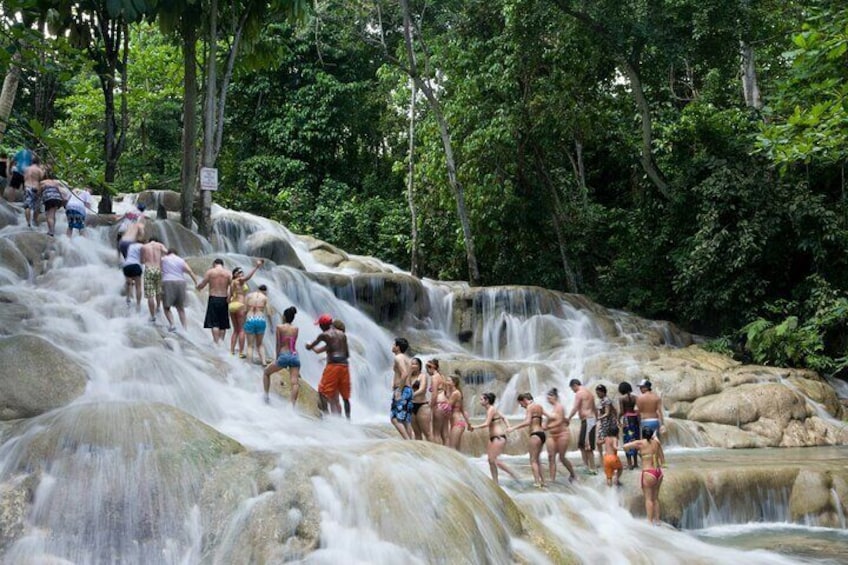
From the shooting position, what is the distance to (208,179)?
62.0 ft

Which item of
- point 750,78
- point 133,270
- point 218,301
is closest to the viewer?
point 218,301

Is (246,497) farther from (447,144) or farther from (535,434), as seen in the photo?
(447,144)

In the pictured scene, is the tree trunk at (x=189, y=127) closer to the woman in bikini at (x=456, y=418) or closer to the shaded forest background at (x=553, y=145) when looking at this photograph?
the shaded forest background at (x=553, y=145)

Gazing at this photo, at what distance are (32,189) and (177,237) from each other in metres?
2.99

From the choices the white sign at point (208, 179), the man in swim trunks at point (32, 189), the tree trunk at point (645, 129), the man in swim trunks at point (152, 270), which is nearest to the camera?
the man in swim trunks at point (152, 270)

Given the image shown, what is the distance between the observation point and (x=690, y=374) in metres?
17.1

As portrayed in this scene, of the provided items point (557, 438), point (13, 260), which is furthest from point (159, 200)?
point (557, 438)

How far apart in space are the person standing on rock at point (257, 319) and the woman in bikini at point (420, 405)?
3.14m

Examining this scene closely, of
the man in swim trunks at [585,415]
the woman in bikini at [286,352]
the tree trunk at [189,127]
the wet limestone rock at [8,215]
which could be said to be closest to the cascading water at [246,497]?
the woman in bikini at [286,352]

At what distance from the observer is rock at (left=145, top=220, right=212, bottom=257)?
18.3 m

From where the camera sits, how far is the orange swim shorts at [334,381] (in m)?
12.0

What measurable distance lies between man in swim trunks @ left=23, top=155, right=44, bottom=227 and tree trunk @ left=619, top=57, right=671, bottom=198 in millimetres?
14116

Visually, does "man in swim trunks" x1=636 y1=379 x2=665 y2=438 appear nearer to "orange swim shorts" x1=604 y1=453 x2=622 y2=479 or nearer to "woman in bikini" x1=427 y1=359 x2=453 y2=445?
"orange swim shorts" x1=604 y1=453 x2=622 y2=479

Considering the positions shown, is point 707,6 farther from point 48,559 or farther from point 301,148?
point 48,559
